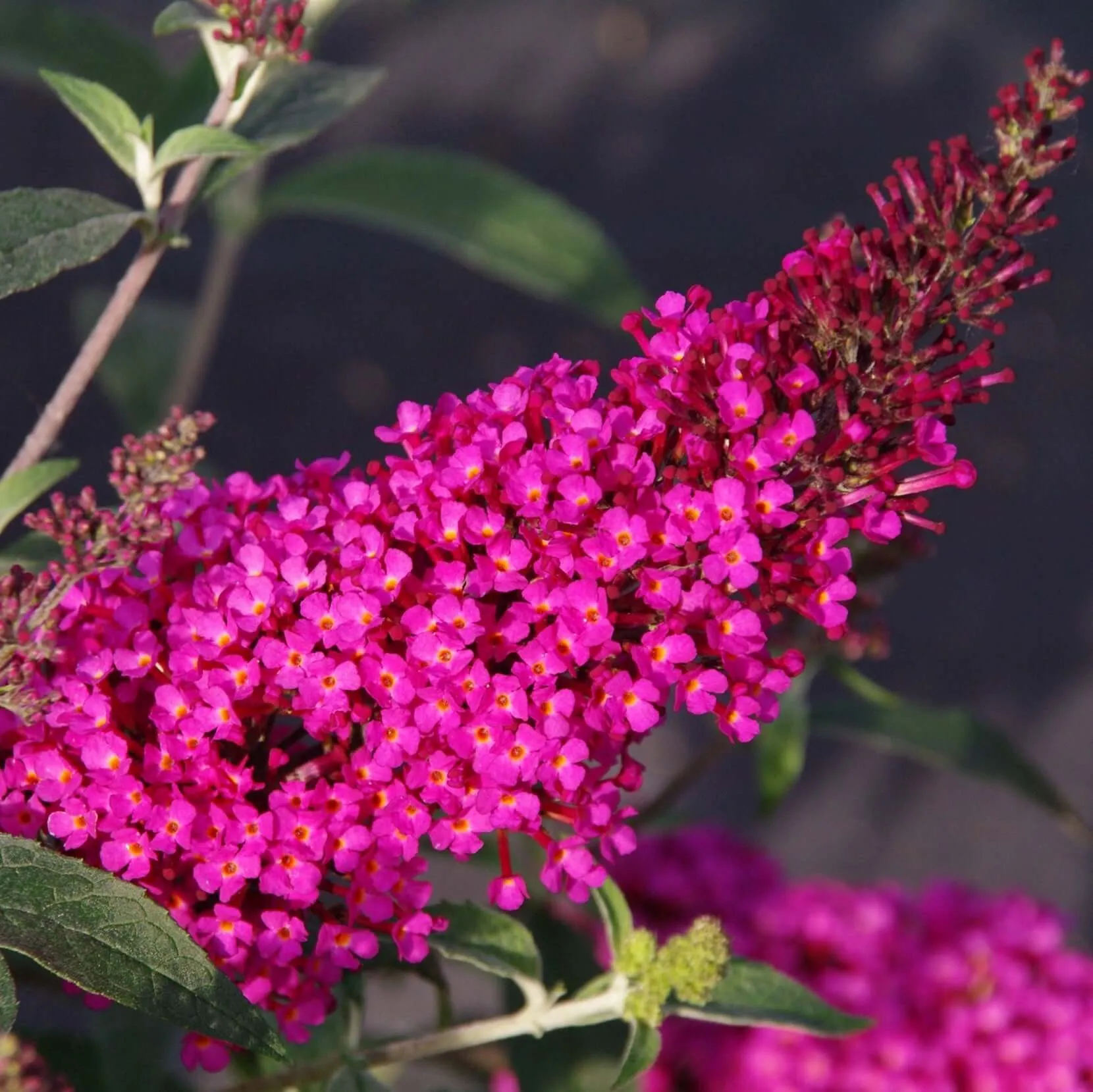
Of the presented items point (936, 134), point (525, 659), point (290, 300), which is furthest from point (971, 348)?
point (936, 134)

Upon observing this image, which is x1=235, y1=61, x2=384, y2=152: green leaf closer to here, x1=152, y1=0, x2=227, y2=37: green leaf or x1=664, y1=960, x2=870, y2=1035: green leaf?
x1=152, y1=0, x2=227, y2=37: green leaf

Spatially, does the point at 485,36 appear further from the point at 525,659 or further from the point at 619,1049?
the point at 525,659

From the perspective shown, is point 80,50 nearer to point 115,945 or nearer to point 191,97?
point 191,97

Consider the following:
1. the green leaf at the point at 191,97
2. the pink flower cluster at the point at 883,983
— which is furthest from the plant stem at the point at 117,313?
the pink flower cluster at the point at 883,983

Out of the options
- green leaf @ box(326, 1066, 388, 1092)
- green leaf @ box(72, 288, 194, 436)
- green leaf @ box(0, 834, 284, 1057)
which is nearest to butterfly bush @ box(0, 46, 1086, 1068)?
green leaf @ box(0, 834, 284, 1057)

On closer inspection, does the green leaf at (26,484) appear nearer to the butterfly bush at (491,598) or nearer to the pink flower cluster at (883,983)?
the butterfly bush at (491,598)
